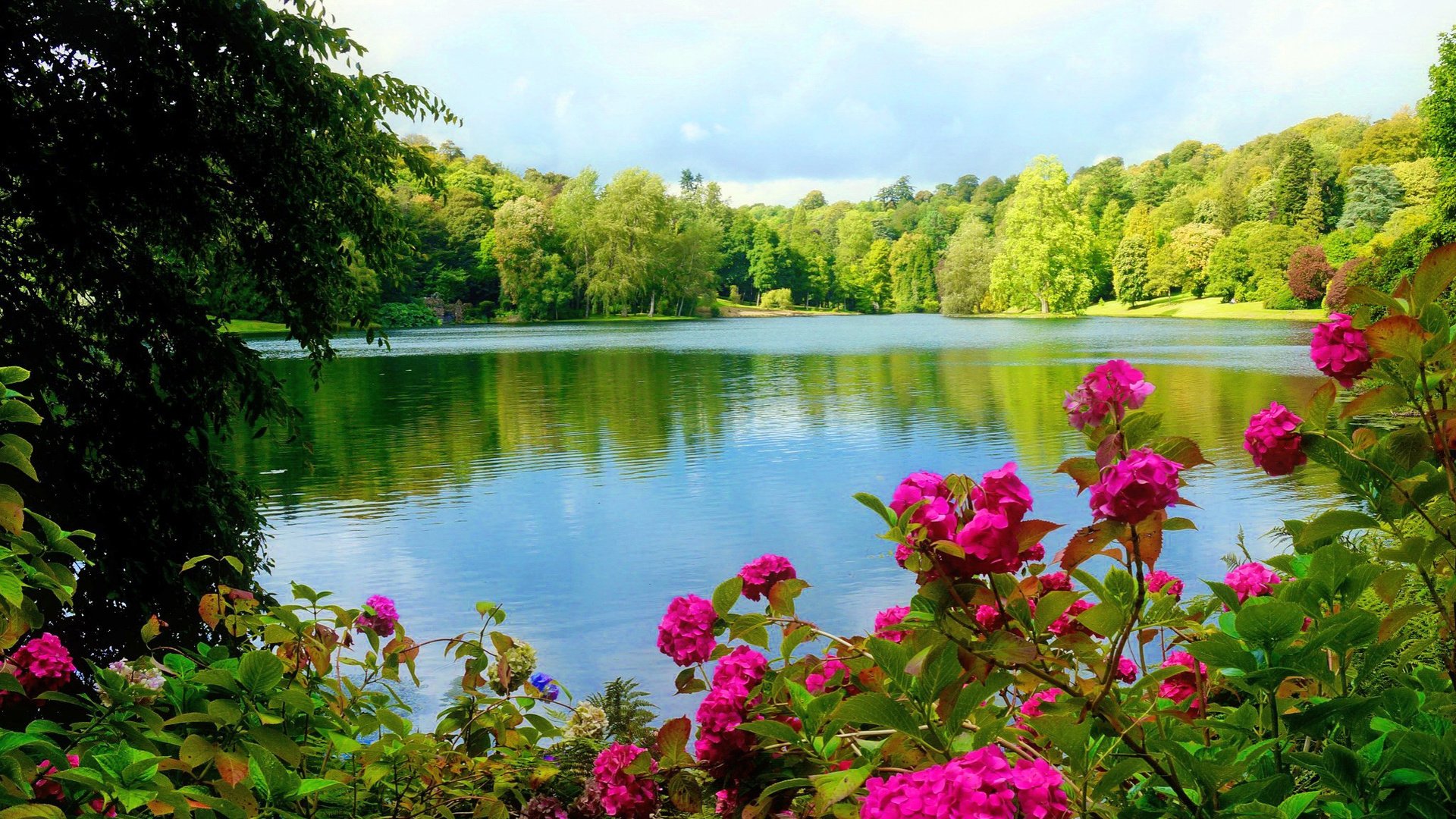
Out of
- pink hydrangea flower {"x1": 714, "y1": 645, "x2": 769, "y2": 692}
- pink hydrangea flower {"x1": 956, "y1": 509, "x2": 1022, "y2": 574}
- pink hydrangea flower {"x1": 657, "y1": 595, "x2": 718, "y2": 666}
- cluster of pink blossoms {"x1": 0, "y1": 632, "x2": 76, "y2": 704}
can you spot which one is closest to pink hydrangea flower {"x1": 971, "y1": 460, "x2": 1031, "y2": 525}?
pink hydrangea flower {"x1": 956, "y1": 509, "x2": 1022, "y2": 574}

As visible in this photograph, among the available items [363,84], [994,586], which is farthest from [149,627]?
[363,84]

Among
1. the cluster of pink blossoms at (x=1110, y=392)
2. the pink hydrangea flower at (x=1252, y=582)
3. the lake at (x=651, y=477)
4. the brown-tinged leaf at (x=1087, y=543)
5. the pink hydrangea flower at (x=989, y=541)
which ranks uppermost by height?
the cluster of pink blossoms at (x=1110, y=392)

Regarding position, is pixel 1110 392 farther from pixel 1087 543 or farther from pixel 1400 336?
pixel 1400 336

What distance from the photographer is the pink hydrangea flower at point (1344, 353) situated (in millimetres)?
1379

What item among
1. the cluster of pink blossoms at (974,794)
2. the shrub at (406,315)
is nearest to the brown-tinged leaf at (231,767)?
the cluster of pink blossoms at (974,794)

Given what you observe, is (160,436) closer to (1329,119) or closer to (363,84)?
(363,84)

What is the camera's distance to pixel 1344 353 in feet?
4.56

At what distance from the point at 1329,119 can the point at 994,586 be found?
70.2 metres

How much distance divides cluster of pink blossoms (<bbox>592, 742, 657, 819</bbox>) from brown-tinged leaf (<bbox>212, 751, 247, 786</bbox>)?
467 mm

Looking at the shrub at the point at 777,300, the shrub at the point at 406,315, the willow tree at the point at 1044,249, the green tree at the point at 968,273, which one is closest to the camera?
the shrub at the point at 406,315

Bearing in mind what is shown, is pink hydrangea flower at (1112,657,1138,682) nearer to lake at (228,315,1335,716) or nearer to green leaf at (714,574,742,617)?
green leaf at (714,574,742,617)

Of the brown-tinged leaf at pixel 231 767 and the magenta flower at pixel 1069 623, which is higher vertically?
the magenta flower at pixel 1069 623

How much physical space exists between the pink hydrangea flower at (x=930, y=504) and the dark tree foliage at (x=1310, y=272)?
45767mm

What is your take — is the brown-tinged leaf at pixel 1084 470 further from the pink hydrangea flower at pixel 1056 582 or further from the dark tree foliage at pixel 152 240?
the dark tree foliage at pixel 152 240
